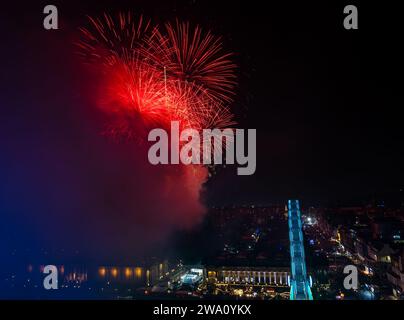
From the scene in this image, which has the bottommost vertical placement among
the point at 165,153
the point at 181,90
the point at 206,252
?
the point at 206,252

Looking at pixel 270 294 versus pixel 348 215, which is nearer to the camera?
pixel 270 294

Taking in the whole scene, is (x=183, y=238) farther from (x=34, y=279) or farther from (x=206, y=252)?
(x=34, y=279)

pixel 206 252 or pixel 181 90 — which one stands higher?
pixel 181 90

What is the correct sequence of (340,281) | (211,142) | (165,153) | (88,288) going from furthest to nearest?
(88,288), (340,281), (211,142), (165,153)
